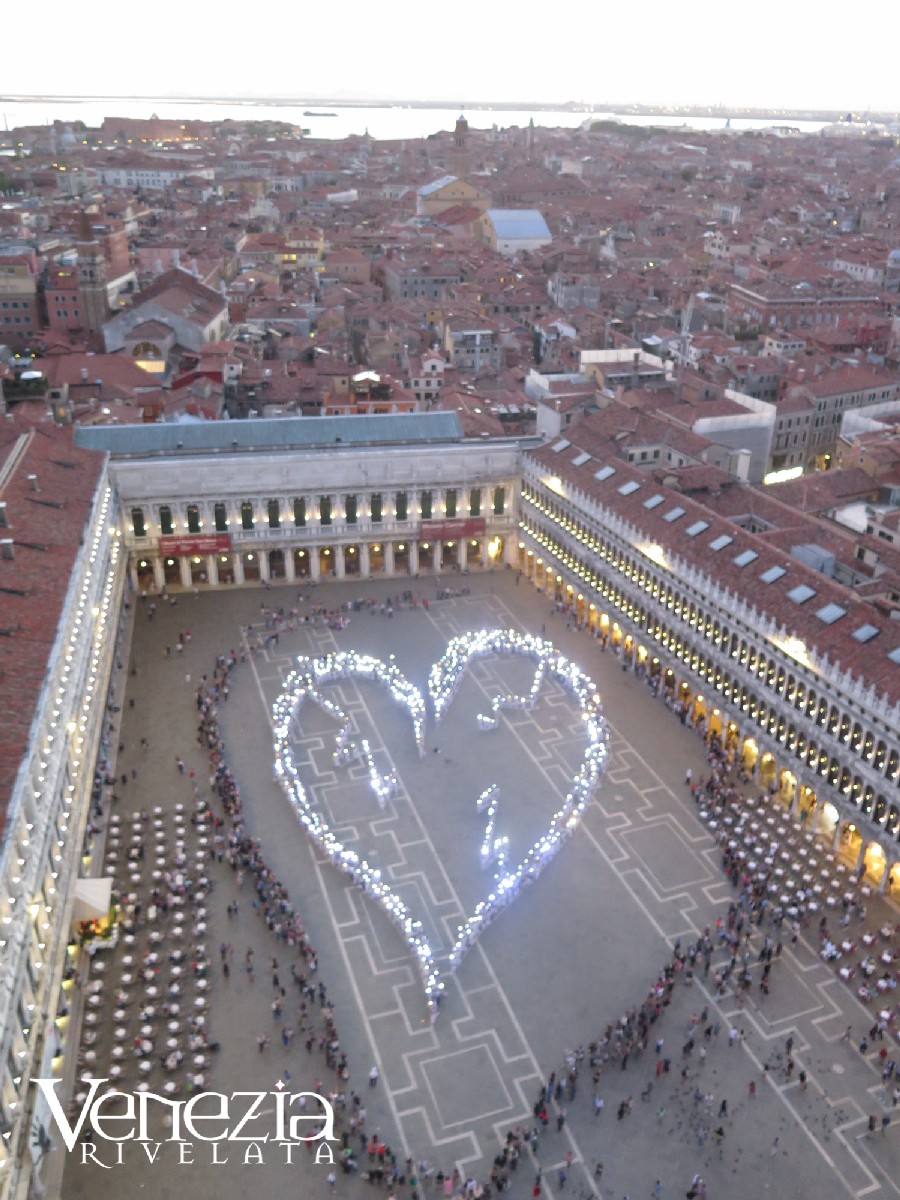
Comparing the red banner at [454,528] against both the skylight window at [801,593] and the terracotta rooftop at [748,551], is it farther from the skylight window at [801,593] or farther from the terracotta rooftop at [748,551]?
the skylight window at [801,593]

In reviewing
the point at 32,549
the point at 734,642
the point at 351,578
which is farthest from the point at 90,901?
the point at 351,578

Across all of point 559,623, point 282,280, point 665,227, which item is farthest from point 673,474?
point 665,227

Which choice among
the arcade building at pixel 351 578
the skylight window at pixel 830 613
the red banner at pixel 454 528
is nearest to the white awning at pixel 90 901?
the arcade building at pixel 351 578

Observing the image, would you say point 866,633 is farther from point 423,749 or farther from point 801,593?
point 423,749

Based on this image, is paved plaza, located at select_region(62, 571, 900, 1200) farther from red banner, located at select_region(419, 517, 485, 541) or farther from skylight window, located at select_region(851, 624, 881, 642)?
red banner, located at select_region(419, 517, 485, 541)

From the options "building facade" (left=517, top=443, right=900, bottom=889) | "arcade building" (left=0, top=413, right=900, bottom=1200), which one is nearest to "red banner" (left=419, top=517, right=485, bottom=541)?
"arcade building" (left=0, top=413, right=900, bottom=1200)

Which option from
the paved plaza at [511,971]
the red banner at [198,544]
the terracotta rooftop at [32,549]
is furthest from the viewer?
the red banner at [198,544]
